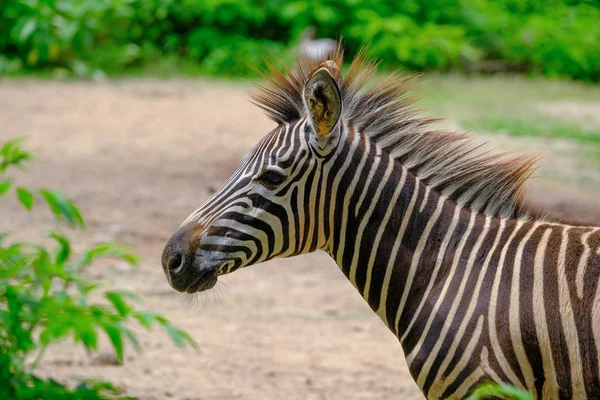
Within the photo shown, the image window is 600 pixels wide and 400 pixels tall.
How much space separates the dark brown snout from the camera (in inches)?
138

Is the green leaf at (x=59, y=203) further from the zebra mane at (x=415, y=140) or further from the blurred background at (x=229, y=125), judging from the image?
the blurred background at (x=229, y=125)

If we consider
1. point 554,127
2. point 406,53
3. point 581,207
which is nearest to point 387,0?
point 406,53

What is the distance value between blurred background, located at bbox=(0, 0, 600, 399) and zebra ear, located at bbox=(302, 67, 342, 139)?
673 mm

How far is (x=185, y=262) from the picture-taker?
3506 mm

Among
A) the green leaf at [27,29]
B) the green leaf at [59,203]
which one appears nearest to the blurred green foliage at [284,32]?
the green leaf at [27,29]

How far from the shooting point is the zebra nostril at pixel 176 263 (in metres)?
3.51

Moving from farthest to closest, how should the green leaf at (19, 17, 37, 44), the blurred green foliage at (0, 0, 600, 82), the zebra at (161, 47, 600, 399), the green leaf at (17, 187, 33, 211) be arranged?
the blurred green foliage at (0, 0, 600, 82)
the green leaf at (19, 17, 37, 44)
the zebra at (161, 47, 600, 399)
the green leaf at (17, 187, 33, 211)

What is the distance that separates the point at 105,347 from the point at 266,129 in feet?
24.0

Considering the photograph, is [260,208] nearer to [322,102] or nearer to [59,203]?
[322,102]

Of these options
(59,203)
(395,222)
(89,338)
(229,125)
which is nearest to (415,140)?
(395,222)

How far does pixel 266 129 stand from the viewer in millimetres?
12977

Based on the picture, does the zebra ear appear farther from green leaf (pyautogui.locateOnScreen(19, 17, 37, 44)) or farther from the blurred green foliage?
green leaf (pyautogui.locateOnScreen(19, 17, 37, 44))

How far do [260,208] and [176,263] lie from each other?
0.41 m

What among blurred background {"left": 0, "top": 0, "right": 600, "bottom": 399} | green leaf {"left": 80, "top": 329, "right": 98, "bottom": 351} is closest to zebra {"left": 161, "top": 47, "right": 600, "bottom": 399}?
blurred background {"left": 0, "top": 0, "right": 600, "bottom": 399}
